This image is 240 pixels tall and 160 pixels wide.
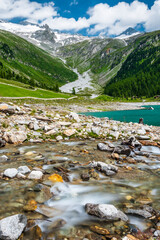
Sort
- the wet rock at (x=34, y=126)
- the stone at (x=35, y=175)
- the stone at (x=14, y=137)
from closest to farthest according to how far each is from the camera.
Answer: the stone at (x=35, y=175) < the stone at (x=14, y=137) < the wet rock at (x=34, y=126)

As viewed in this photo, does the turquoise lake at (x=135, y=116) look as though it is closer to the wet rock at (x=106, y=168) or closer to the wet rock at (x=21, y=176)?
the wet rock at (x=106, y=168)

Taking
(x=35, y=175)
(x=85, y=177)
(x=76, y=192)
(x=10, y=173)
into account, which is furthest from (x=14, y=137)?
(x=76, y=192)

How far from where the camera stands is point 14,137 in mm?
14000

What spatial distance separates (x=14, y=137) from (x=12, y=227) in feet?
34.0

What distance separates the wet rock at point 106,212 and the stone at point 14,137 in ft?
33.7

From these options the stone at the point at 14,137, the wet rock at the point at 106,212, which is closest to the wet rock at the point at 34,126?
the stone at the point at 14,137

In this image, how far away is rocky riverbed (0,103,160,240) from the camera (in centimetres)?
492

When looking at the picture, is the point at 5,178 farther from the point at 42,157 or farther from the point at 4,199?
the point at 42,157

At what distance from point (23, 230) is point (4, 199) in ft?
6.22

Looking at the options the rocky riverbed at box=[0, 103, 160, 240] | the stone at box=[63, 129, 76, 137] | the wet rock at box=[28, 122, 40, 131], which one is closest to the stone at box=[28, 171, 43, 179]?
the rocky riverbed at box=[0, 103, 160, 240]

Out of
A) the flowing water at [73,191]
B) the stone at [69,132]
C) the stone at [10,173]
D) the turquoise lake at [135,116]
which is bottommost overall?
the turquoise lake at [135,116]

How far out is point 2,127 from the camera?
1545cm

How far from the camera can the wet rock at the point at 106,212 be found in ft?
18.0

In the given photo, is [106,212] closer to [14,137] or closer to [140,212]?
[140,212]
